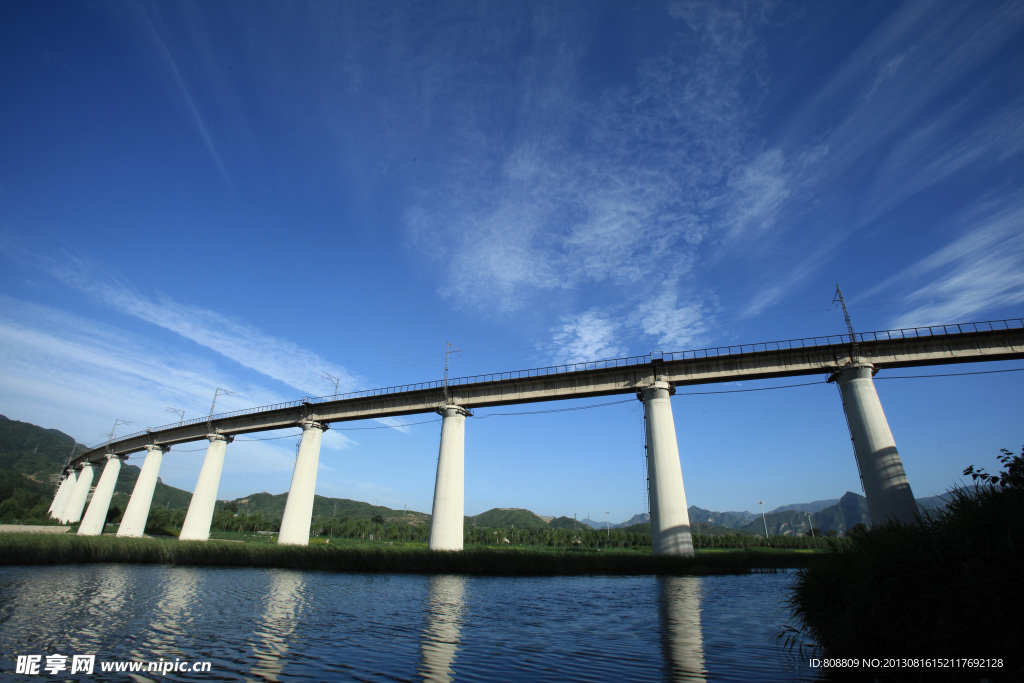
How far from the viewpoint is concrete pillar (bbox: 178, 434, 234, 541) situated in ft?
184

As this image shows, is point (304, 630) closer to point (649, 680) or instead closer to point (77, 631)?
point (77, 631)

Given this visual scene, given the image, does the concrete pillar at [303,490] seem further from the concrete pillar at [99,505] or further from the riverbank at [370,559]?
the concrete pillar at [99,505]

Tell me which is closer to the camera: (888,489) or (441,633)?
(441,633)

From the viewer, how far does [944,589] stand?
23.8 ft

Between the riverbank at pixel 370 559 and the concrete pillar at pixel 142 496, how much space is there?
33.8 meters

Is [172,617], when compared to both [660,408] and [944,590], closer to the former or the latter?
[944,590]

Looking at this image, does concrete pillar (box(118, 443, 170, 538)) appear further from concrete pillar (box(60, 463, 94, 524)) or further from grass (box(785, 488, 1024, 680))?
grass (box(785, 488, 1024, 680))

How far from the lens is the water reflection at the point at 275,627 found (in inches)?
360

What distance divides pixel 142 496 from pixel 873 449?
88387 millimetres

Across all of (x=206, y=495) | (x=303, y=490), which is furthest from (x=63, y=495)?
(x=303, y=490)

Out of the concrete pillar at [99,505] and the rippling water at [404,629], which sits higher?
the concrete pillar at [99,505]

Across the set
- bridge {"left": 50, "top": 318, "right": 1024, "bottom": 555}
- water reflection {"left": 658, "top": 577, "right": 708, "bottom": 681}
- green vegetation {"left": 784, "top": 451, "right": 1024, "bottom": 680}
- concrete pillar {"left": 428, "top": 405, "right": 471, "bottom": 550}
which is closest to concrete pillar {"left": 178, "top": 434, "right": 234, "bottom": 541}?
bridge {"left": 50, "top": 318, "right": 1024, "bottom": 555}

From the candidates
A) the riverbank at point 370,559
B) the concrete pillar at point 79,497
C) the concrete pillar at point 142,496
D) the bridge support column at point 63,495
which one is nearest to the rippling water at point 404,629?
the riverbank at point 370,559

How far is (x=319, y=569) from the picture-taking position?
33.1 meters
